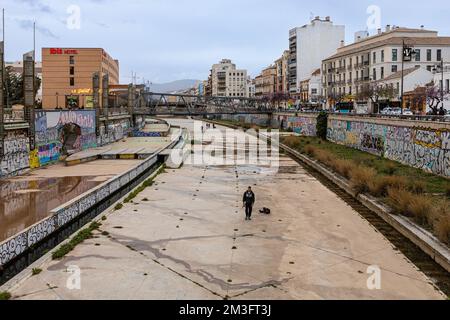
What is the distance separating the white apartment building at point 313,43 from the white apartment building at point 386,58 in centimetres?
3577

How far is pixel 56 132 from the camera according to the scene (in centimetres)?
4306

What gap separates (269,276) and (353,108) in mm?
66085

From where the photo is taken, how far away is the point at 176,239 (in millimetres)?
18031

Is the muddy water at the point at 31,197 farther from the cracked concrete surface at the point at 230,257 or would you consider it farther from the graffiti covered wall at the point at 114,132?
the graffiti covered wall at the point at 114,132

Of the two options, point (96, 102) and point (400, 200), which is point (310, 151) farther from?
point (400, 200)

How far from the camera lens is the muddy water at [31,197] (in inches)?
813

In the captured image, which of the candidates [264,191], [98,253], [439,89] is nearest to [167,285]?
[98,253]

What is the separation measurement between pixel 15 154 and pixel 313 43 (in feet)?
328

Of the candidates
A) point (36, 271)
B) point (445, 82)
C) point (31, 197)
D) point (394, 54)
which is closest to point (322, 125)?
point (445, 82)

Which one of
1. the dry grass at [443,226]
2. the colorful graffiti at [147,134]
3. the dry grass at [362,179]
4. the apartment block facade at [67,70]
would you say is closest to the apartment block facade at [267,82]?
the apartment block facade at [67,70]

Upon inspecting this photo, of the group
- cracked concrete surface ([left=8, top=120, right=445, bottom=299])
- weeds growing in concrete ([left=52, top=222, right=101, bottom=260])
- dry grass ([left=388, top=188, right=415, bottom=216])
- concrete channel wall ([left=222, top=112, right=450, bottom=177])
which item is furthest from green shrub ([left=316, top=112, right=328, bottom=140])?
weeds growing in concrete ([left=52, top=222, right=101, bottom=260])

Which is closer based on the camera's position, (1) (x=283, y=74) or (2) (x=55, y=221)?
(2) (x=55, y=221)

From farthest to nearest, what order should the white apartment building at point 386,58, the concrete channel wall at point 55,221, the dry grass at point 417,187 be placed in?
1. the white apartment building at point 386,58
2. the dry grass at point 417,187
3. the concrete channel wall at point 55,221

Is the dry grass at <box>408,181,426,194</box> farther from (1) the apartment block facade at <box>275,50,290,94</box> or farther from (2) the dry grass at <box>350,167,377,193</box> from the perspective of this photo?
(1) the apartment block facade at <box>275,50,290,94</box>
